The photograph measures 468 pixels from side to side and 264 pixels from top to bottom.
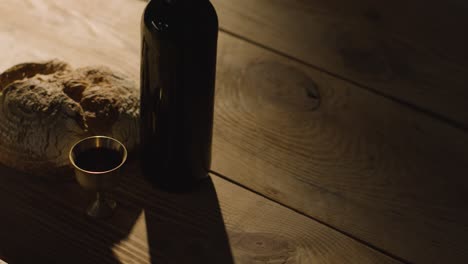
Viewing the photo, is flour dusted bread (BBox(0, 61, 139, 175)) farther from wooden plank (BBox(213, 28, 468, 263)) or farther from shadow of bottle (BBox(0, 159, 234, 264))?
wooden plank (BBox(213, 28, 468, 263))

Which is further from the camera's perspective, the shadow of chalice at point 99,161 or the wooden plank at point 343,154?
the wooden plank at point 343,154

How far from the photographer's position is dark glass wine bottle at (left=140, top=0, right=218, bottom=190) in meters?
0.84

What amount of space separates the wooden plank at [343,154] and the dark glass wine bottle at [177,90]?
0.33 ft

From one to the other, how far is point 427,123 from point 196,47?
0.53 m

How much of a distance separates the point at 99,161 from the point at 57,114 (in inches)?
4.0

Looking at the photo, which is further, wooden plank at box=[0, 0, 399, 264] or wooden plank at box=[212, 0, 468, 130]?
wooden plank at box=[212, 0, 468, 130]

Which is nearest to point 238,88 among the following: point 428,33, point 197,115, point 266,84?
point 266,84

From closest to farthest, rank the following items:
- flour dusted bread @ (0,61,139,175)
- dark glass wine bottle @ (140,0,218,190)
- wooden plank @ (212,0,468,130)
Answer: dark glass wine bottle @ (140,0,218,190) → flour dusted bread @ (0,61,139,175) → wooden plank @ (212,0,468,130)

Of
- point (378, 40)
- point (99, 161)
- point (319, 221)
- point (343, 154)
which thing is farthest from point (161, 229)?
point (378, 40)

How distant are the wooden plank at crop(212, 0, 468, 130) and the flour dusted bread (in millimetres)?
415

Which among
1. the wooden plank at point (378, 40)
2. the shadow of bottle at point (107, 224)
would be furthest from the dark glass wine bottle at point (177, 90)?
the wooden plank at point (378, 40)

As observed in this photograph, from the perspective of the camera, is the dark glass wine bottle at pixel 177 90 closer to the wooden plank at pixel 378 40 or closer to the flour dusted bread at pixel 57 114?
the flour dusted bread at pixel 57 114

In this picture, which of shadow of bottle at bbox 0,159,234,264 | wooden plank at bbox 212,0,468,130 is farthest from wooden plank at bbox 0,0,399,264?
wooden plank at bbox 212,0,468,130

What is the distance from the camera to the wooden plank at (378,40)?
1.26 m
